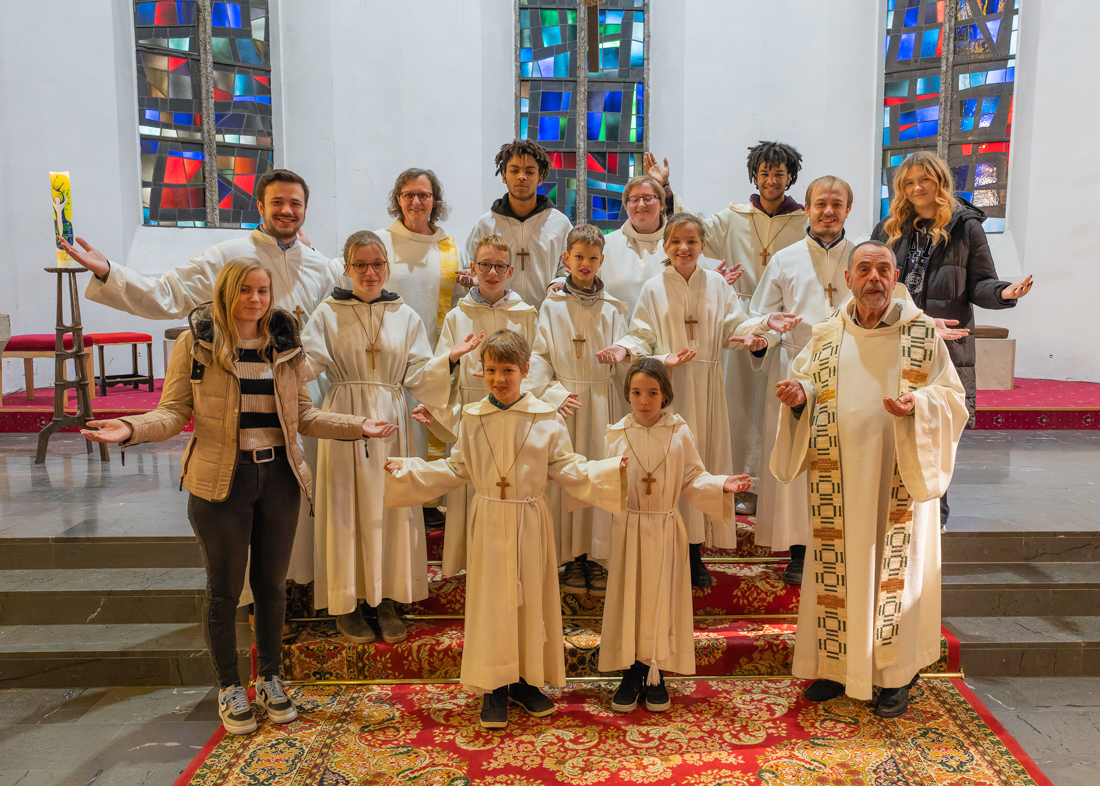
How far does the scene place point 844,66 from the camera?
32.2 ft

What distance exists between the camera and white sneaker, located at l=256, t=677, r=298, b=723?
340cm

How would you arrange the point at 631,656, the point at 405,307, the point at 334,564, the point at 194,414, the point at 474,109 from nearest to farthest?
the point at 194,414 < the point at 631,656 < the point at 334,564 < the point at 405,307 < the point at 474,109

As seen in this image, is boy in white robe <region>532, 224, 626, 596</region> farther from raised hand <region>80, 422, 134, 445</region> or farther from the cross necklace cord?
raised hand <region>80, 422, 134, 445</region>

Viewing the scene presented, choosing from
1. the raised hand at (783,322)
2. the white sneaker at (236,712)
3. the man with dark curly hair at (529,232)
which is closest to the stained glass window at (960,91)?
the man with dark curly hair at (529,232)

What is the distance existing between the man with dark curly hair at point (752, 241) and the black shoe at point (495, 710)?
1.89m

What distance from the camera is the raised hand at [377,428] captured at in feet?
11.0

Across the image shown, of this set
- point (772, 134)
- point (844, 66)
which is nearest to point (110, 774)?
point (772, 134)

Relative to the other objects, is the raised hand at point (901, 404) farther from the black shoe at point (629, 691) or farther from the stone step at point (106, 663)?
the stone step at point (106, 663)

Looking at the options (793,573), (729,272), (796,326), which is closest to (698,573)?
(793,573)

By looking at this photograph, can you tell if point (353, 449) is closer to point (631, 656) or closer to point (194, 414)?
point (194, 414)

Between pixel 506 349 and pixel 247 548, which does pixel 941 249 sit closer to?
pixel 506 349

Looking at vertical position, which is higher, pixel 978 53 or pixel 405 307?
pixel 978 53

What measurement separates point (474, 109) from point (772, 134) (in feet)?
11.6

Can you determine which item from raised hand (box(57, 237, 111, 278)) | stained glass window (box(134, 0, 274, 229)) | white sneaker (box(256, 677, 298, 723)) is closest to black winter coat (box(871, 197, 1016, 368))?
white sneaker (box(256, 677, 298, 723))
